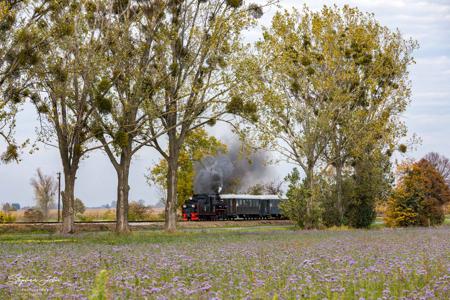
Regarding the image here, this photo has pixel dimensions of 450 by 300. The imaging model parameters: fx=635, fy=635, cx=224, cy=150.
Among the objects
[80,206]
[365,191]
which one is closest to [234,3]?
[365,191]

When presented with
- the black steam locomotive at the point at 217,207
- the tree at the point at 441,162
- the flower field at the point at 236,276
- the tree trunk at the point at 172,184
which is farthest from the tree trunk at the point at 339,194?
the tree at the point at 441,162

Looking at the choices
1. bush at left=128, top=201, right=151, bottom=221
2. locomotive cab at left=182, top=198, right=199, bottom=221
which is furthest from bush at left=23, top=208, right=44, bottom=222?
locomotive cab at left=182, top=198, right=199, bottom=221

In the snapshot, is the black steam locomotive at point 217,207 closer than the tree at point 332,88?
No

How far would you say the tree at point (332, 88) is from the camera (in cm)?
4153

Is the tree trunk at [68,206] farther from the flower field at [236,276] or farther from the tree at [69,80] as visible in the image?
the flower field at [236,276]

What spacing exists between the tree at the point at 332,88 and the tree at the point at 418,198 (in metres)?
3.38

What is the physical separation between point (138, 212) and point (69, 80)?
115ft

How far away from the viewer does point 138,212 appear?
6788cm

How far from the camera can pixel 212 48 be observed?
36.2 meters

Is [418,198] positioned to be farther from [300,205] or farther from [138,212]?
[138,212]

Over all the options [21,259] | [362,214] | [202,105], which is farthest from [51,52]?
[362,214]

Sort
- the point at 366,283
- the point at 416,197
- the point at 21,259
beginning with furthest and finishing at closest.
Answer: the point at 416,197 < the point at 21,259 < the point at 366,283

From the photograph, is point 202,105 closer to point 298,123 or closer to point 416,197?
point 298,123

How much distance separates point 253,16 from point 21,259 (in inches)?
980
